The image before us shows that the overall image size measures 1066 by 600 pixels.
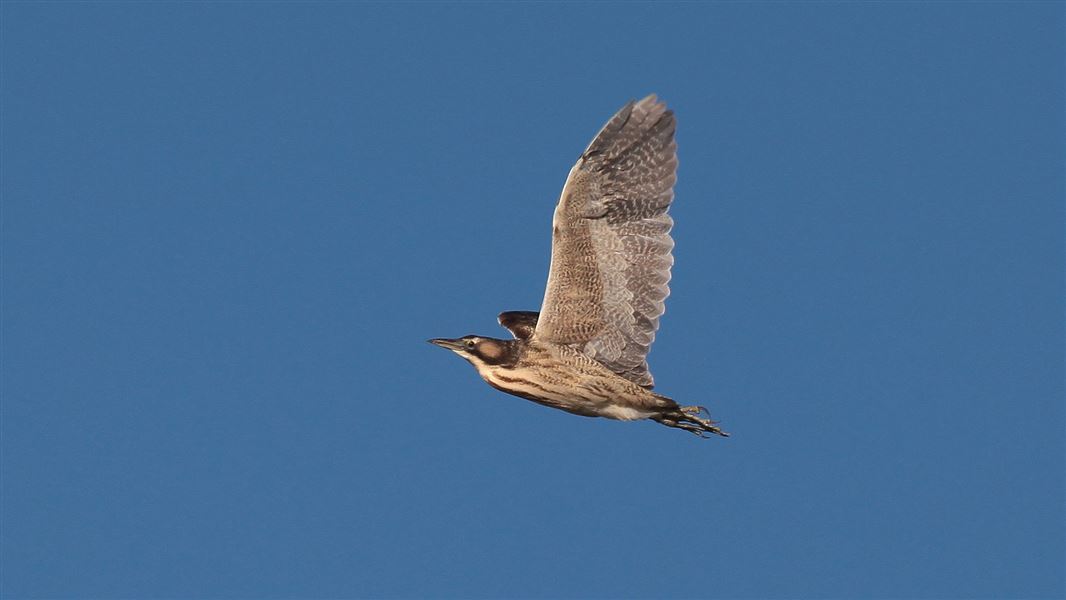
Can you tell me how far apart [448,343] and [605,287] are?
1.27 meters

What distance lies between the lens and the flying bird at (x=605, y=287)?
3031 cm

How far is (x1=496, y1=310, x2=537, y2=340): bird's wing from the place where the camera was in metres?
31.1

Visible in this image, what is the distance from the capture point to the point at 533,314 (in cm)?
3139

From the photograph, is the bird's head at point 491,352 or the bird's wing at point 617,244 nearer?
the bird's wing at point 617,244

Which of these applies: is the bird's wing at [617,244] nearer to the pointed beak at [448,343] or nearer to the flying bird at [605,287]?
the flying bird at [605,287]

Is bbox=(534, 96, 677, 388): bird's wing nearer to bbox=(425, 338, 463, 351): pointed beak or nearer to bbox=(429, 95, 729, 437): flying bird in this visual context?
bbox=(429, 95, 729, 437): flying bird

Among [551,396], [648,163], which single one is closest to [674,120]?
[648,163]

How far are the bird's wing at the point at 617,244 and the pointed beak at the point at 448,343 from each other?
1.92ft

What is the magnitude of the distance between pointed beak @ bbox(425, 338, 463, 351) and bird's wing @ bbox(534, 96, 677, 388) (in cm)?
58

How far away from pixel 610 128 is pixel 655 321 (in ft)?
5.05

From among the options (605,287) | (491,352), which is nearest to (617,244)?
(605,287)

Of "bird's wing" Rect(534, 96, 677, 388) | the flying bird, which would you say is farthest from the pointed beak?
"bird's wing" Rect(534, 96, 677, 388)

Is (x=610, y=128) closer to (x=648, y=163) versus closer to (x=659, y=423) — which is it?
(x=648, y=163)

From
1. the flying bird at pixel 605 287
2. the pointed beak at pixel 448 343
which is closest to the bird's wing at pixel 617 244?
the flying bird at pixel 605 287
